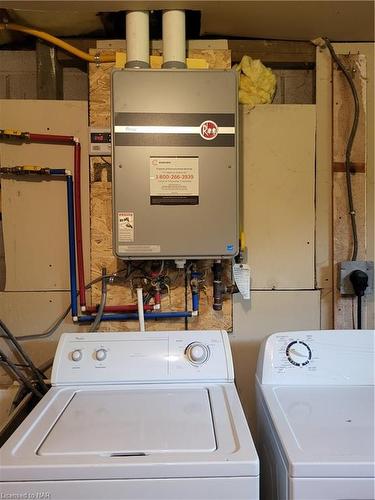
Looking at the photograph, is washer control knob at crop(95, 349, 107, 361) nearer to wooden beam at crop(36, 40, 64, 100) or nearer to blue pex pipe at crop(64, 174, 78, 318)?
blue pex pipe at crop(64, 174, 78, 318)

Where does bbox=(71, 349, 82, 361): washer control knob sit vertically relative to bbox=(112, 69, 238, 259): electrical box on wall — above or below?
below

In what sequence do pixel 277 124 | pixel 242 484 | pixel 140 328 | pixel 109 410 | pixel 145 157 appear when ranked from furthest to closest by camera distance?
1. pixel 277 124
2. pixel 140 328
3. pixel 145 157
4. pixel 109 410
5. pixel 242 484

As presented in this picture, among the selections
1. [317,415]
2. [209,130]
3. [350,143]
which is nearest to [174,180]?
[209,130]

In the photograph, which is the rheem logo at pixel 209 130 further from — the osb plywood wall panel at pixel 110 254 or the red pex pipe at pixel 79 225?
the red pex pipe at pixel 79 225

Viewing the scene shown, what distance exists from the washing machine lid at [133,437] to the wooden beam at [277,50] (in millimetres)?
1423

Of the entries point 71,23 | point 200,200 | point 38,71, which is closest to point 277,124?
point 200,200

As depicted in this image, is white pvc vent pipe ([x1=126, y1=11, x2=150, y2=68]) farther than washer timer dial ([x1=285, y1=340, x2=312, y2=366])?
Yes

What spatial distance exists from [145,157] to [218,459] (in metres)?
1.04

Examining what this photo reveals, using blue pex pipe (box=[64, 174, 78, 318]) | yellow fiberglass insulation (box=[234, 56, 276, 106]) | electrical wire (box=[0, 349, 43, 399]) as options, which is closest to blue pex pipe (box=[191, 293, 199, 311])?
blue pex pipe (box=[64, 174, 78, 318])

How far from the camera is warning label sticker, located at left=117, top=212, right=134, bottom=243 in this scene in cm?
145

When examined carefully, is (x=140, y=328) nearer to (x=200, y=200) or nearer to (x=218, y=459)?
(x=200, y=200)

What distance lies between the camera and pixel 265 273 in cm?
169

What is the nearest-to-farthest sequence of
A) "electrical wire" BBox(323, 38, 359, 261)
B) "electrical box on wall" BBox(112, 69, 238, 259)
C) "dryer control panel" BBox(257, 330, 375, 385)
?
"dryer control panel" BBox(257, 330, 375, 385)
"electrical box on wall" BBox(112, 69, 238, 259)
"electrical wire" BBox(323, 38, 359, 261)

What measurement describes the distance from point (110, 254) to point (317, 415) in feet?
3.30
